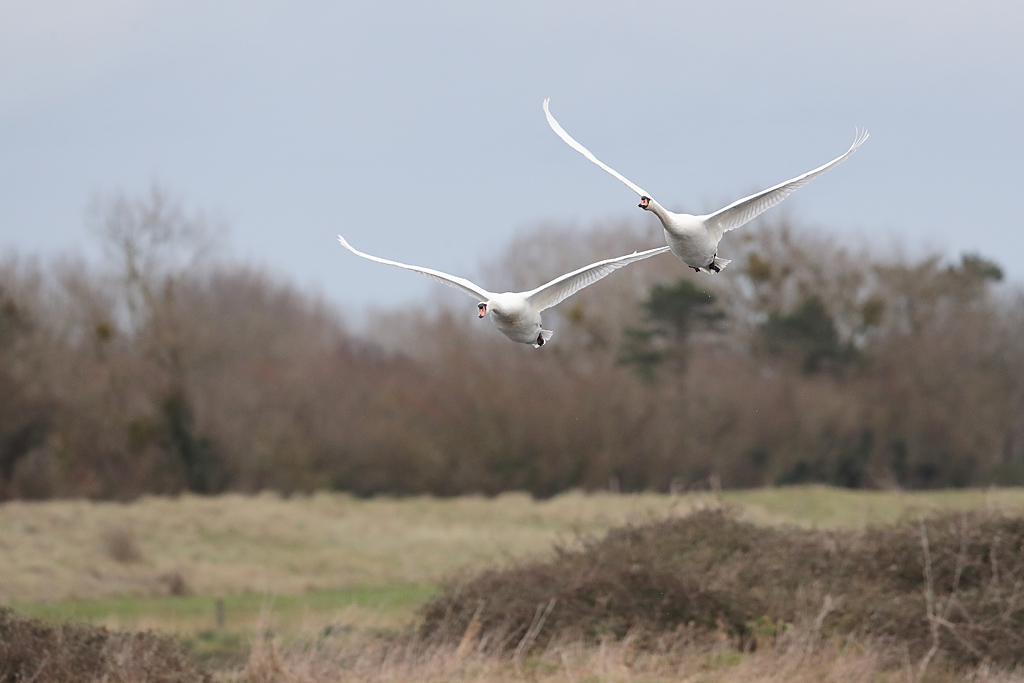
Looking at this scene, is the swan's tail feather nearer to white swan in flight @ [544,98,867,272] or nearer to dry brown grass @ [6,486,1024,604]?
white swan in flight @ [544,98,867,272]

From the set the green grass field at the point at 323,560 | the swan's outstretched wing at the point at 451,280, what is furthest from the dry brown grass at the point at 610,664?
the swan's outstretched wing at the point at 451,280

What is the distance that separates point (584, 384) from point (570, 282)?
49422mm

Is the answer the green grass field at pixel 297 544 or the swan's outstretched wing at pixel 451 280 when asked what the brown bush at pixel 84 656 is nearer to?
the green grass field at pixel 297 544

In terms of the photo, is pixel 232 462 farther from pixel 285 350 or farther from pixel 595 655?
pixel 595 655

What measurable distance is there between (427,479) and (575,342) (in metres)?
10.1

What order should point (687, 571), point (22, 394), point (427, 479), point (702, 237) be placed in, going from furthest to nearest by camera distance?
point (427, 479), point (22, 394), point (687, 571), point (702, 237)

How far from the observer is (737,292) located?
6116 centimetres

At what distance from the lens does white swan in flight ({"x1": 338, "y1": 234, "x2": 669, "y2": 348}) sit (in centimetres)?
814

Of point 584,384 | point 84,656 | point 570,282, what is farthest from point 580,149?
point 584,384

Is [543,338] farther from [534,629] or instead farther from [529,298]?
[534,629]

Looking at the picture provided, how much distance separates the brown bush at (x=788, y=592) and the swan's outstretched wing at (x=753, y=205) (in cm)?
1229

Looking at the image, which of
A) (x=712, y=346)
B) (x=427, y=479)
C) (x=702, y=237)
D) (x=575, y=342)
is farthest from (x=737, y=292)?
(x=702, y=237)

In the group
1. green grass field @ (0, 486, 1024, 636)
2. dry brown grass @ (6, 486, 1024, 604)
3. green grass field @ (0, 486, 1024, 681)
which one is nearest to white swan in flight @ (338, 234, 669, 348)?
green grass field @ (0, 486, 1024, 681)

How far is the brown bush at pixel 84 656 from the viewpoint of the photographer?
17031 millimetres
